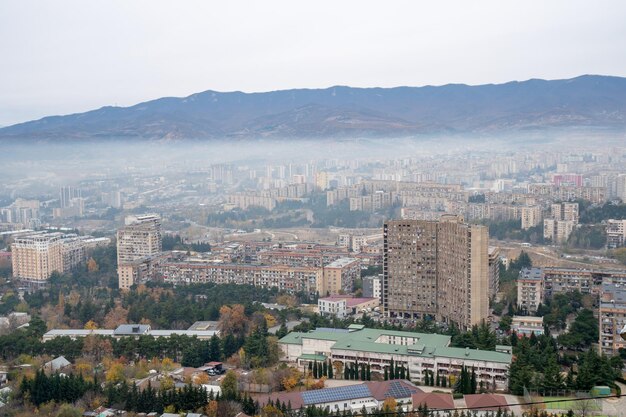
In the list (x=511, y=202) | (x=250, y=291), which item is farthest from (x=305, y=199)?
(x=250, y=291)

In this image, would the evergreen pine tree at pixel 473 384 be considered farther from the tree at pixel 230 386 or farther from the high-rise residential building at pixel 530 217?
the high-rise residential building at pixel 530 217

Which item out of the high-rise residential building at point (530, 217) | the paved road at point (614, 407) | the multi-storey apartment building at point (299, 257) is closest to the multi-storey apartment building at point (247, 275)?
the multi-storey apartment building at point (299, 257)

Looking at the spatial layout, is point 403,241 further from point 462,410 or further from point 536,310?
point 462,410

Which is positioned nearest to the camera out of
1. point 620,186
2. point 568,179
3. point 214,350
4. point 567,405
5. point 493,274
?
point 567,405

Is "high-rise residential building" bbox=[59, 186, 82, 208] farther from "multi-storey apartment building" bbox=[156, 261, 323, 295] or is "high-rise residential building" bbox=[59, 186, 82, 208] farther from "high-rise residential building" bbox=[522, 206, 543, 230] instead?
"high-rise residential building" bbox=[522, 206, 543, 230]

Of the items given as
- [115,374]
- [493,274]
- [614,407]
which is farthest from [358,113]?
[614,407]

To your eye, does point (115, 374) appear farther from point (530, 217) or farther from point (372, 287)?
point (530, 217)
